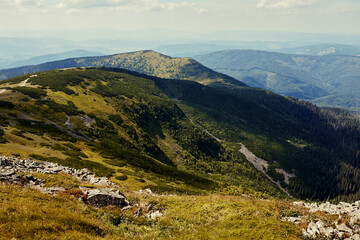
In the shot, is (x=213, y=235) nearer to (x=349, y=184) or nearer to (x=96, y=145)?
(x=96, y=145)

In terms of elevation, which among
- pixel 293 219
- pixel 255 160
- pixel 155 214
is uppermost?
pixel 293 219

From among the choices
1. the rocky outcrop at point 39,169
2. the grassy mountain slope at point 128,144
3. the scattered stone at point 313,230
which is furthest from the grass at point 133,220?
the grassy mountain slope at point 128,144

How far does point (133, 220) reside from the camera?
20188 mm

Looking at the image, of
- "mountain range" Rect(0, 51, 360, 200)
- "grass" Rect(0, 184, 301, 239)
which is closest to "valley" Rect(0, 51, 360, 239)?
"grass" Rect(0, 184, 301, 239)

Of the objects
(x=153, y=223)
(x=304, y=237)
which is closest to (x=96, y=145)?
(x=153, y=223)

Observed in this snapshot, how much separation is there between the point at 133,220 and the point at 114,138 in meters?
69.7

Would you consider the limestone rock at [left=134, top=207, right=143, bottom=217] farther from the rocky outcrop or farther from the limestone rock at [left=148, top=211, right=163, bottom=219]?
the rocky outcrop

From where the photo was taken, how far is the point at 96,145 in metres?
69.1

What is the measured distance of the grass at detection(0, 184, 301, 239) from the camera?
13.2 m

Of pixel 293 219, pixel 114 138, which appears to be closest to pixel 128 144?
pixel 114 138

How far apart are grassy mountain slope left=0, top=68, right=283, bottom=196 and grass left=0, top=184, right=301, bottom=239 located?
18.8m

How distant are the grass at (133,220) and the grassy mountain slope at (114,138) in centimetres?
1877

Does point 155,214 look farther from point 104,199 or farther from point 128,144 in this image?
point 128,144

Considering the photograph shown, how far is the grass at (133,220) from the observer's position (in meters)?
13.2
